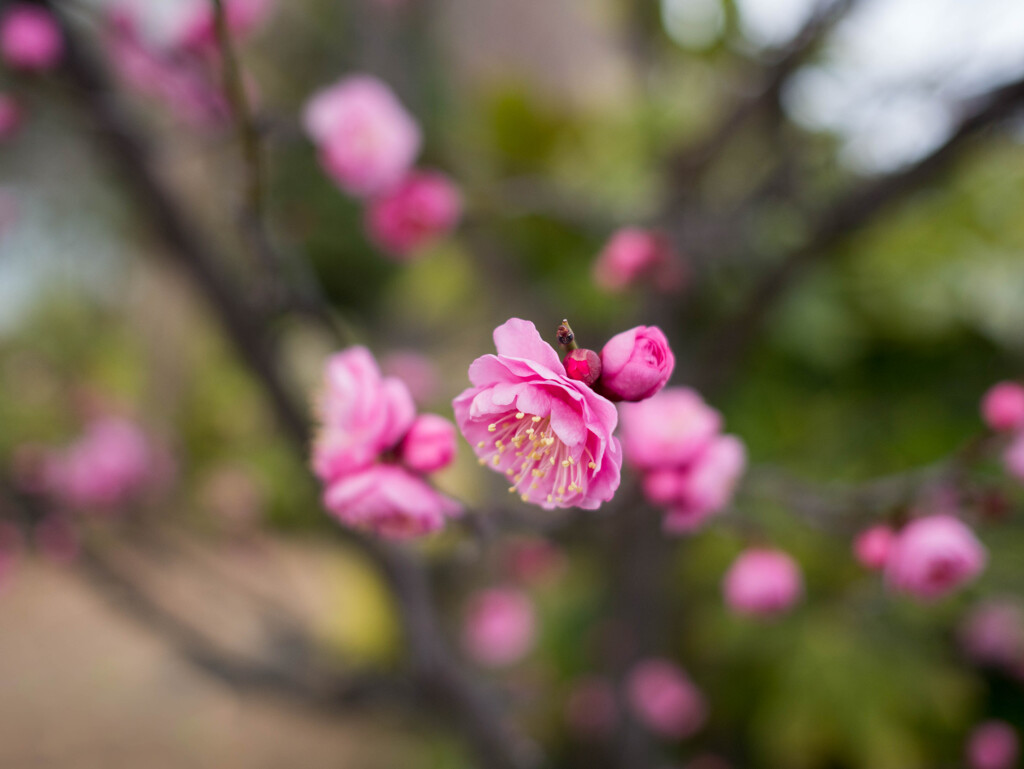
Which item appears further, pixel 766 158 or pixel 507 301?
pixel 507 301

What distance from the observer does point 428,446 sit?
0.38 metres

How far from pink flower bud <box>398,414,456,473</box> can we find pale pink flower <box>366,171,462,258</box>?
0.45 meters

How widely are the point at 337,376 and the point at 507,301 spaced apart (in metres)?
1.48

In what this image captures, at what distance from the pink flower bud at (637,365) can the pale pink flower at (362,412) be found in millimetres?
146

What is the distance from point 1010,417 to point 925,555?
13cm

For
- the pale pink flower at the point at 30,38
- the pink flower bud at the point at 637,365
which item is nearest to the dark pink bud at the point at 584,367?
the pink flower bud at the point at 637,365

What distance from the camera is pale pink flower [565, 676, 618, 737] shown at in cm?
131

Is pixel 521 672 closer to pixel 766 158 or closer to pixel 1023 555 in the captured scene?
pixel 1023 555

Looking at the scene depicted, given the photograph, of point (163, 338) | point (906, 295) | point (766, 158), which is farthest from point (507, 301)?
point (163, 338)

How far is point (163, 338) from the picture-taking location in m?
3.68

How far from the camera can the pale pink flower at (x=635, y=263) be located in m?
0.62

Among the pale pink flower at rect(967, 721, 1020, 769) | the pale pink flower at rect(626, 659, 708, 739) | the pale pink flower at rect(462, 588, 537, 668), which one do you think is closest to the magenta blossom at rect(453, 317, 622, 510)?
the pale pink flower at rect(626, 659, 708, 739)

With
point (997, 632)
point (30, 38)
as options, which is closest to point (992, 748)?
point (997, 632)

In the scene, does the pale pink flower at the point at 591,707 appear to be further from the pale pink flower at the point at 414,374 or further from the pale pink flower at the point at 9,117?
the pale pink flower at the point at 9,117
